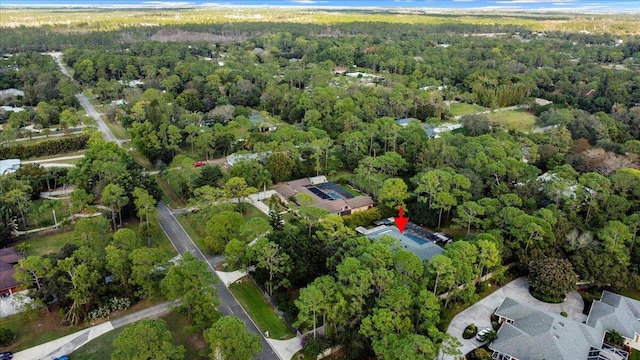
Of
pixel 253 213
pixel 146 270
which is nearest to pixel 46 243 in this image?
pixel 146 270

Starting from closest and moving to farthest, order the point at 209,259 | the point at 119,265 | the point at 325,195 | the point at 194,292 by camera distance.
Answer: the point at 194,292
the point at 119,265
the point at 209,259
the point at 325,195

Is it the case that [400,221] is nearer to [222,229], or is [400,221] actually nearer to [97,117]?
[222,229]

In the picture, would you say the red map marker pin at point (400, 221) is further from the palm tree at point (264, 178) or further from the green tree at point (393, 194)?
the palm tree at point (264, 178)

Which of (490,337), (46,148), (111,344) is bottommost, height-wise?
(111,344)

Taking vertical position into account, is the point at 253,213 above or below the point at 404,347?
below

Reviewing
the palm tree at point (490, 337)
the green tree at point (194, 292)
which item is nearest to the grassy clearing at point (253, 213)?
the green tree at point (194, 292)

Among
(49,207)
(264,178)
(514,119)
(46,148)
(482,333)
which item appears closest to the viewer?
(482,333)

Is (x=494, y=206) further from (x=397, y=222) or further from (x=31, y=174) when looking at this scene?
(x=31, y=174)

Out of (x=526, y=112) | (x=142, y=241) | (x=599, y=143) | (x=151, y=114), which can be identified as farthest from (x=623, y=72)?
(x=142, y=241)
